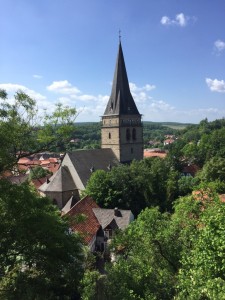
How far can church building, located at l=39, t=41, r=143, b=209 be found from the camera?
36.6 metres

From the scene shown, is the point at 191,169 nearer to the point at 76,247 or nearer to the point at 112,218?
the point at 112,218

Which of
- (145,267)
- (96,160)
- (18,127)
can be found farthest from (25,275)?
(96,160)

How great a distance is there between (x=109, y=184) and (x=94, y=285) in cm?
2184

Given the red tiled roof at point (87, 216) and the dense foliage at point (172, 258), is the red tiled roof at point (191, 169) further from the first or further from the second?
the dense foliage at point (172, 258)

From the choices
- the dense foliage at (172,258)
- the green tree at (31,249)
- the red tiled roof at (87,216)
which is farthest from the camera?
the red tiled roof at (87,216)

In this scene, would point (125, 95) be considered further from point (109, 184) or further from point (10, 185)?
point (10, 185)

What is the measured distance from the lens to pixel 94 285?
397 inches

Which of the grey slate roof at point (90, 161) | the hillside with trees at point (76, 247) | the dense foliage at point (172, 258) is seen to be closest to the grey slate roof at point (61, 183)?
the grey slate roof at point (90, 161)

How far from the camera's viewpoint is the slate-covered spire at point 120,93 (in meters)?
41.1

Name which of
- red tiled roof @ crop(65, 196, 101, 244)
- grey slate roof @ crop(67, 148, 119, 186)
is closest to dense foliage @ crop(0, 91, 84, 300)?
red tiled roof @ crop(65, 196, 101, 244)

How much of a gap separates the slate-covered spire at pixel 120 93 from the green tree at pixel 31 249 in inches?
1228

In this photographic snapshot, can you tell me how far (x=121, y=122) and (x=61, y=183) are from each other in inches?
483

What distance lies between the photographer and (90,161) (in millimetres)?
38000

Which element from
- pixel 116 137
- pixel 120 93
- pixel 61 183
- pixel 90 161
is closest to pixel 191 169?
pixel 116 137
